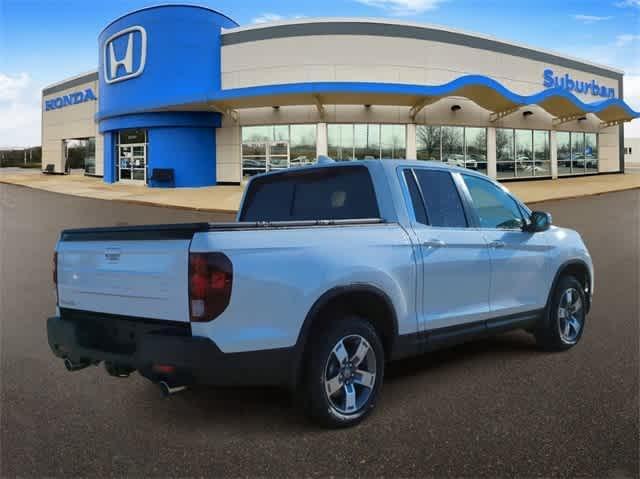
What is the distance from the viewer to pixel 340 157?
30422 millimetres

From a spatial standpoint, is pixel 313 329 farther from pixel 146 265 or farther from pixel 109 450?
pixel 109 450

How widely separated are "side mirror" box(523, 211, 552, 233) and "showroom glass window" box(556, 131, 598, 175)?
3642 cm

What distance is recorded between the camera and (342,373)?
386 cm

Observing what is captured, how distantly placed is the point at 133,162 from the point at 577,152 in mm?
29542

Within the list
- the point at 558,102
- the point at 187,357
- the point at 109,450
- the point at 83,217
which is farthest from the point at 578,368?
the point at 558,102

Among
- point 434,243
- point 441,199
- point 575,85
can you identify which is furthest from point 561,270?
point 575,85

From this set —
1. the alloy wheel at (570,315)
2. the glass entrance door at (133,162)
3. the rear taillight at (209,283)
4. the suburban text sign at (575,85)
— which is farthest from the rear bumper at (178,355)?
the suburban text sign at (575,85)

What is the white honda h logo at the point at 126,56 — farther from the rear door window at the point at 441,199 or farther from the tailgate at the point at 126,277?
the tailgate at the point at 126,277

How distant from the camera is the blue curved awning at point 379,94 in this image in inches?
1055

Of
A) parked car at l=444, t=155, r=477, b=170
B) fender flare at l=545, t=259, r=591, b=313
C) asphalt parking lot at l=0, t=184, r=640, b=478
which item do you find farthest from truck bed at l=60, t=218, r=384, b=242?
parked car at l=444, t=155, r=477, b=170

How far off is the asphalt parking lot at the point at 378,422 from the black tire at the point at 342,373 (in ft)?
0.37

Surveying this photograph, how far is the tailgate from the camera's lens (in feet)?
11.3

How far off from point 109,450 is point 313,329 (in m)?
1.41

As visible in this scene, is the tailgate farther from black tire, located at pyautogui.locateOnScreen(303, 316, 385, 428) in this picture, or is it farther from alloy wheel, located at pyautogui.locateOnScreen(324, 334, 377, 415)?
alloy wheel, located at pyautogui.locateOnScreen(324, 334, 377, 415)
